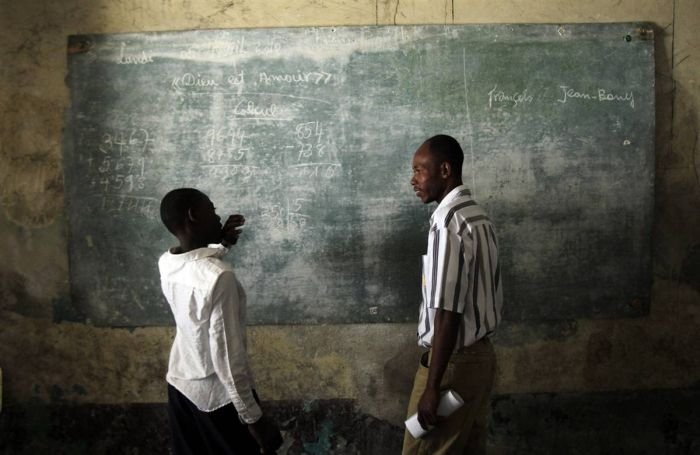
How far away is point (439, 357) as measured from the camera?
2.10 metres

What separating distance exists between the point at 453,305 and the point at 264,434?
794 millimetres

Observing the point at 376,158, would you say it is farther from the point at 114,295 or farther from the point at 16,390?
the point at 16,390

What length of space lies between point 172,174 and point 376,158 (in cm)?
108

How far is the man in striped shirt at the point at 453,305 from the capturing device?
2107mm

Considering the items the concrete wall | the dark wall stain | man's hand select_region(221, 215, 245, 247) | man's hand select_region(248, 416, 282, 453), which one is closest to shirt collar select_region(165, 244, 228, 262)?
man's hand select_region(221, 215, 245, 247)

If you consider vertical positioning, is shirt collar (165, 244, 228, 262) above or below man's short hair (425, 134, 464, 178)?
below

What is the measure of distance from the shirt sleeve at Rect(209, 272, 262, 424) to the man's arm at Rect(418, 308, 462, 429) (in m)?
0.60

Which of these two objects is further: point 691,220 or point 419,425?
point 691,220

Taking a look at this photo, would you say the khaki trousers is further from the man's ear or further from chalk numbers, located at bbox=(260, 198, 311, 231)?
chalk numbers, located at bbox=(260, 198, 311, 231)

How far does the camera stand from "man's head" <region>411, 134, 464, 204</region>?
7.44 ft

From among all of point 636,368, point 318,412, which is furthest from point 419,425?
point 636,368

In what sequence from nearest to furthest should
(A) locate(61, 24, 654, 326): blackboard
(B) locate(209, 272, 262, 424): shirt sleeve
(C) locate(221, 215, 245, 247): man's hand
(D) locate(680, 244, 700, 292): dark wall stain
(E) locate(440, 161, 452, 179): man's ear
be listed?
(B) locate(209, 272, 262, 424): shirt sleeve, (E) locate(440, 161, 452, 179): man's ear, (C) locate(221, 215, 245, 247): man's hand, (A) locate(61, 24, 654, 326): blackboard, (D) locate(680, 244, 700, 292): dark wall stain

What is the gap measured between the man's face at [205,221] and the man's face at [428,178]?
77cm

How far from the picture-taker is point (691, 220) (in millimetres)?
3305
